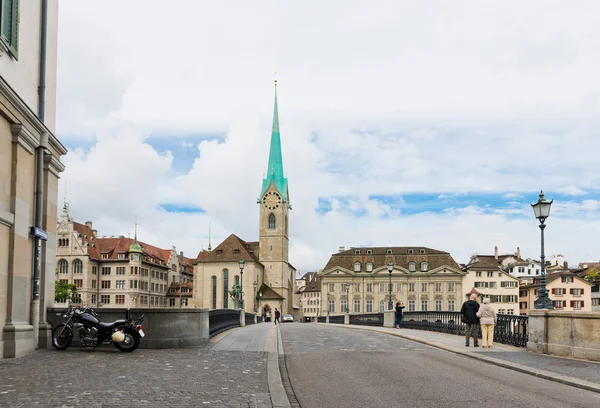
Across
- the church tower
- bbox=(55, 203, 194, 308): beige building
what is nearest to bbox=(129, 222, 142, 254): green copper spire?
bbox=(55, 203, 194, 308): beige building

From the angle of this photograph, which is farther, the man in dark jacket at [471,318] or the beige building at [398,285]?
the beige building at [398,285]

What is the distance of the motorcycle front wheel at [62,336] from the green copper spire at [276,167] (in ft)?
406

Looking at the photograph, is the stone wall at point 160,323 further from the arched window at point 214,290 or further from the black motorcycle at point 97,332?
the arched window at point 214,290

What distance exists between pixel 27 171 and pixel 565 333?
1384 cm

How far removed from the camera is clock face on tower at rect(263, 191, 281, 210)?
140750mm

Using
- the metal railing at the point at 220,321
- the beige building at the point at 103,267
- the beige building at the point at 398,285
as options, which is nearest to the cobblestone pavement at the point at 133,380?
the metal railing at the point at 220,321

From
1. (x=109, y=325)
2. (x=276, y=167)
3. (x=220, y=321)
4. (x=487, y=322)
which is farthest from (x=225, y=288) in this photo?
(x=109, y=325)

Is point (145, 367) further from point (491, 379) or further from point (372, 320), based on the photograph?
point (372, 320)

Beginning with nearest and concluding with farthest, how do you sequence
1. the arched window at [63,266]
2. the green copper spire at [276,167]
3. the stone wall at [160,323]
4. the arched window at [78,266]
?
the stone wall at [160,323] < the arched window at [63,266] < the arched window at [78,266] < the green copper spire at [276,167]

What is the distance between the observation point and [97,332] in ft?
55.0

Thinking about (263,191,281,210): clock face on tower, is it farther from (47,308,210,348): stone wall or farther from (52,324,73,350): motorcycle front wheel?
(52,324,73,350): motorcycle front wheel

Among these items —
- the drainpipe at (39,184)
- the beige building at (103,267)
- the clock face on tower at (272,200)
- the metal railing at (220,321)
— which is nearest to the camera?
the drainpipe at (39,184)

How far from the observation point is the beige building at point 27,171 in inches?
609

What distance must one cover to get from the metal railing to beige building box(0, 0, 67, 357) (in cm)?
735
